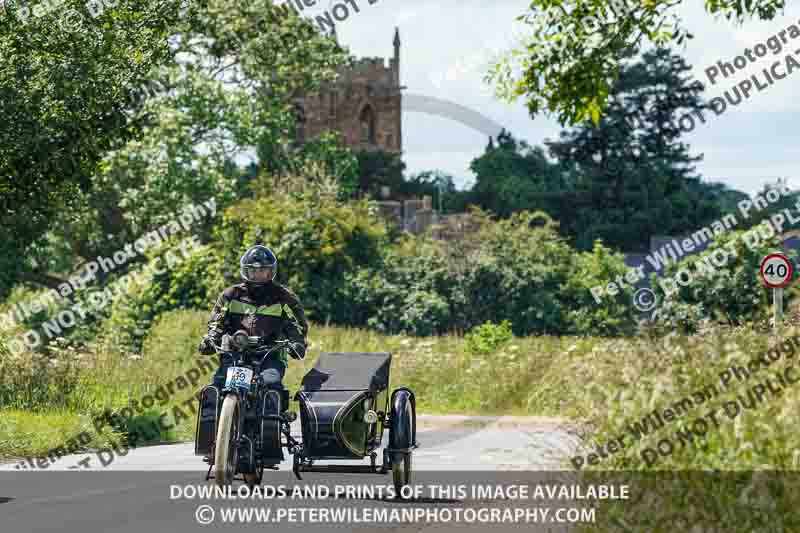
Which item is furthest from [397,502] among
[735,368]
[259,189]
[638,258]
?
[638,258]

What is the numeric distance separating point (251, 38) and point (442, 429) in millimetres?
28595

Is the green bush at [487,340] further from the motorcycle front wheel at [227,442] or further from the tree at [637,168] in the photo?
the tree at [637,168]

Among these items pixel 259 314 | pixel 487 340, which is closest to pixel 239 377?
pixel 259 314

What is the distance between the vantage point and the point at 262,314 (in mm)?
11906

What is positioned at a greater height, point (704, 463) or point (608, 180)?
Result: point (608, 180)

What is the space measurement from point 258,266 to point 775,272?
13334mm

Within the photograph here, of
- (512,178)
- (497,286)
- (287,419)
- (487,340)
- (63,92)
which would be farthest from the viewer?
(512,178)

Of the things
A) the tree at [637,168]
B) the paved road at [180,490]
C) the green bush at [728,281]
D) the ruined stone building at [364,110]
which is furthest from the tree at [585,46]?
the ruined stone building at [364,110]

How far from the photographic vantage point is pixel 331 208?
42.2 metres

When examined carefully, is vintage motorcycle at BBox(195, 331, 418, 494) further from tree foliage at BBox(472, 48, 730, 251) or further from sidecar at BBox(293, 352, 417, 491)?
tree foliage at BBox(472, 48, 730, 251)

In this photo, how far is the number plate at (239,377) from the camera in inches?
451

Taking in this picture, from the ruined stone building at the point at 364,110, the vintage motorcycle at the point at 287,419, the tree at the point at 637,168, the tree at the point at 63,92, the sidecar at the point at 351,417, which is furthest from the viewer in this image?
the ruined stone building at the point at 364,110

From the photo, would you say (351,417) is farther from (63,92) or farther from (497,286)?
(497,286)

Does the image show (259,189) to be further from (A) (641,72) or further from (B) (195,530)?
(A) (641,72)
